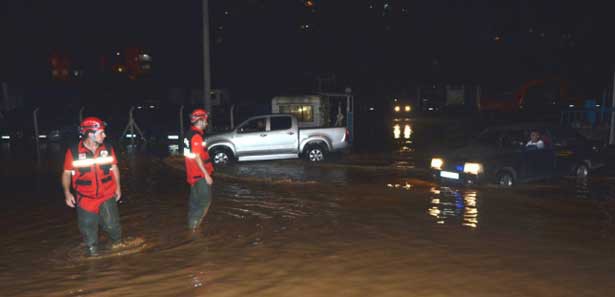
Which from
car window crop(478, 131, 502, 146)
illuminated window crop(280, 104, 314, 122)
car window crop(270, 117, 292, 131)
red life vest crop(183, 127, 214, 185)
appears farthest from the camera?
illuminated window crop(280, 104, 314, 122)

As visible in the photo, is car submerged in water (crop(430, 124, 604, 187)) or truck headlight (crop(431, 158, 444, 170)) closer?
car submerged in water (crop(430, 124, 604, 187))

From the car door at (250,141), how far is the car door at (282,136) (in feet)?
0.60

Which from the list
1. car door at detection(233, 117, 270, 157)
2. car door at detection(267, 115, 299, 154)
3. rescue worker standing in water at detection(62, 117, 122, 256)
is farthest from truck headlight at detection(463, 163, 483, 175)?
rescue worker standing in water at detection(62, 117, 122, 256)

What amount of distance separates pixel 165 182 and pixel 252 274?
845 cm

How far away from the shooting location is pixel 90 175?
7309mm

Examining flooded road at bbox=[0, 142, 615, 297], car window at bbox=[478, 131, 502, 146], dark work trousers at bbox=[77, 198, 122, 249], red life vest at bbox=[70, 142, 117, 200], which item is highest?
car window at bbox=[478, 131, 502, 146]

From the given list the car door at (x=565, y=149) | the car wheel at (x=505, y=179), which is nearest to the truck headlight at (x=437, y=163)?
the car wheel at (x=505, y=179)

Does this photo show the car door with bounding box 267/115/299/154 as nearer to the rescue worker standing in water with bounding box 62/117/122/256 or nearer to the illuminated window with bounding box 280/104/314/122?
the illuminated window with bounding box 280/104/314/122

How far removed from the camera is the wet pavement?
254 inches

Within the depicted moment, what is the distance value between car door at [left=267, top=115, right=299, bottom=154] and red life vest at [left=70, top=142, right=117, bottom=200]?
11.1 meters

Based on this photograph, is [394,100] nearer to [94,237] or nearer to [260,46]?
[260,46]

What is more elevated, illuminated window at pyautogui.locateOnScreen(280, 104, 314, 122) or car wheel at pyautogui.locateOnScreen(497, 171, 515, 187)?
illuminated window at pyautogui.locateOnScreen(280, 104, 314, 122)

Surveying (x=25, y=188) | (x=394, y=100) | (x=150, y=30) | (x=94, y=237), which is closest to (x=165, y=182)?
(x=25, y=188)

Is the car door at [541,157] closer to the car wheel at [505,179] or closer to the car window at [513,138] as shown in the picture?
the car window at [513,138]
